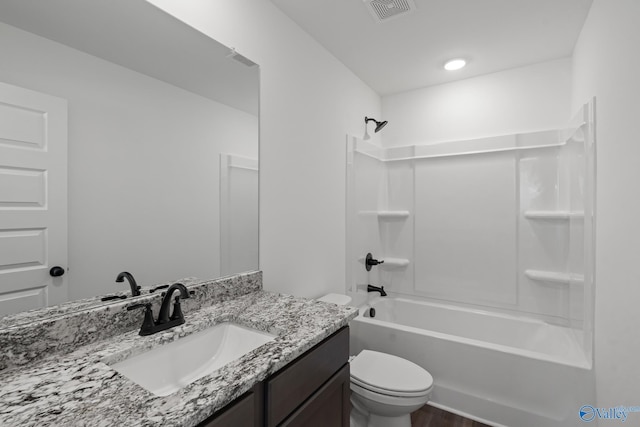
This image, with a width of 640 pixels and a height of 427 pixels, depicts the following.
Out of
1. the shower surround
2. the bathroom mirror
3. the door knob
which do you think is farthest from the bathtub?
the door knob

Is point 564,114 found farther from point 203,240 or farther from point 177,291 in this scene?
point 177,291

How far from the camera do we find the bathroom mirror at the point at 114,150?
0.87 meters

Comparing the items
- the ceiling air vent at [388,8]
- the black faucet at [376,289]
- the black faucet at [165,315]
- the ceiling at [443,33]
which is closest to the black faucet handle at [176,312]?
the black faucet at [165,315]

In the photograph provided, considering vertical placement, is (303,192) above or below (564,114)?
below

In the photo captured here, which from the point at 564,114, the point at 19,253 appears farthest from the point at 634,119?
the point at 19,253

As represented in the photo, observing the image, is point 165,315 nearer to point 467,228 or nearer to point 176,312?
point 176,312

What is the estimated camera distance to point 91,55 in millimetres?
993

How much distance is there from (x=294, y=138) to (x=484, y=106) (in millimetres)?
1883

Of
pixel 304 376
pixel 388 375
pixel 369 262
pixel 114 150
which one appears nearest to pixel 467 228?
pixel 369 262

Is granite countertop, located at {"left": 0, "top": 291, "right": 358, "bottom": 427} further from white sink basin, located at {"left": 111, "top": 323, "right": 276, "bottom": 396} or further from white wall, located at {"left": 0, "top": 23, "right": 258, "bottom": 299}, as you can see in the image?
white wall, located at {"left": 0, "top": 23, "right": 258, "bottom": 299}

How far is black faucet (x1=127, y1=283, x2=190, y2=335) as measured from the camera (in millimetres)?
1042

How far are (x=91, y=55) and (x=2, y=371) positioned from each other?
971 mm

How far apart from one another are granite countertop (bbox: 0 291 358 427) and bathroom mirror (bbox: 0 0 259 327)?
0.64ft

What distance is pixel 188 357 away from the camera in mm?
1063
